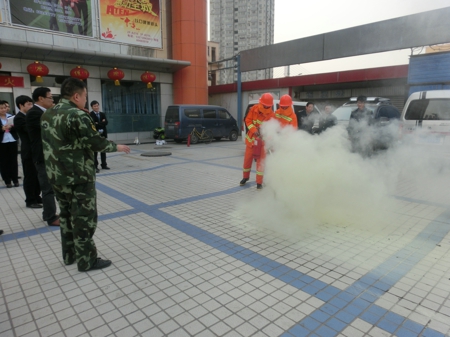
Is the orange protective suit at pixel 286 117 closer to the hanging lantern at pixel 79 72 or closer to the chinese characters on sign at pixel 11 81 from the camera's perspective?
the hanging lantern at pixel 79 72

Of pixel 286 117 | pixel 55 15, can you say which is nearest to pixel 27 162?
pixel 286 117

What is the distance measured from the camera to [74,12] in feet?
44.7

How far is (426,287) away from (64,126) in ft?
11.7

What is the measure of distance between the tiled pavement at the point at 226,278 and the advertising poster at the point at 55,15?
1117cm

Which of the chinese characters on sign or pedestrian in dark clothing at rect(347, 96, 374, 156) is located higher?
the chinese characters on sign

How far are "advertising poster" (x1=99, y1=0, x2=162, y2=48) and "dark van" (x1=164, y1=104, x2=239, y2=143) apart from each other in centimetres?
441

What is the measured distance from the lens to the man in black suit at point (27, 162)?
15.3 ft

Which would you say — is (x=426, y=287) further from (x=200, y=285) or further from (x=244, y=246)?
(x=200, y=285)

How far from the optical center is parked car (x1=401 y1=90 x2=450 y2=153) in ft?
19.1

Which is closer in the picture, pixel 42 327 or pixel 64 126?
pixel 42 327

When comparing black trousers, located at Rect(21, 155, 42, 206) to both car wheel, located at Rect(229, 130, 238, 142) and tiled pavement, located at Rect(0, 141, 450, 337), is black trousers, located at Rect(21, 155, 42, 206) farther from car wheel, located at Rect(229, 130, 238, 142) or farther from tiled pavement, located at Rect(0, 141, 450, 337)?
car wheel, located at Rect(229, 130, 238, 142)

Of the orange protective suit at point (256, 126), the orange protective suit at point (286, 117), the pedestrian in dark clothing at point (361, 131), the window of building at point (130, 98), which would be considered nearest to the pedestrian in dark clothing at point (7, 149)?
the orange protective suit at point (256, 126)

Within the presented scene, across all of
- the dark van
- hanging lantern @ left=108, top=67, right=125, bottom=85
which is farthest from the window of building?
the dark van

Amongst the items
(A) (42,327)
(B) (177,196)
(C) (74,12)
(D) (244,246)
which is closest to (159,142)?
(C) (74,12)
